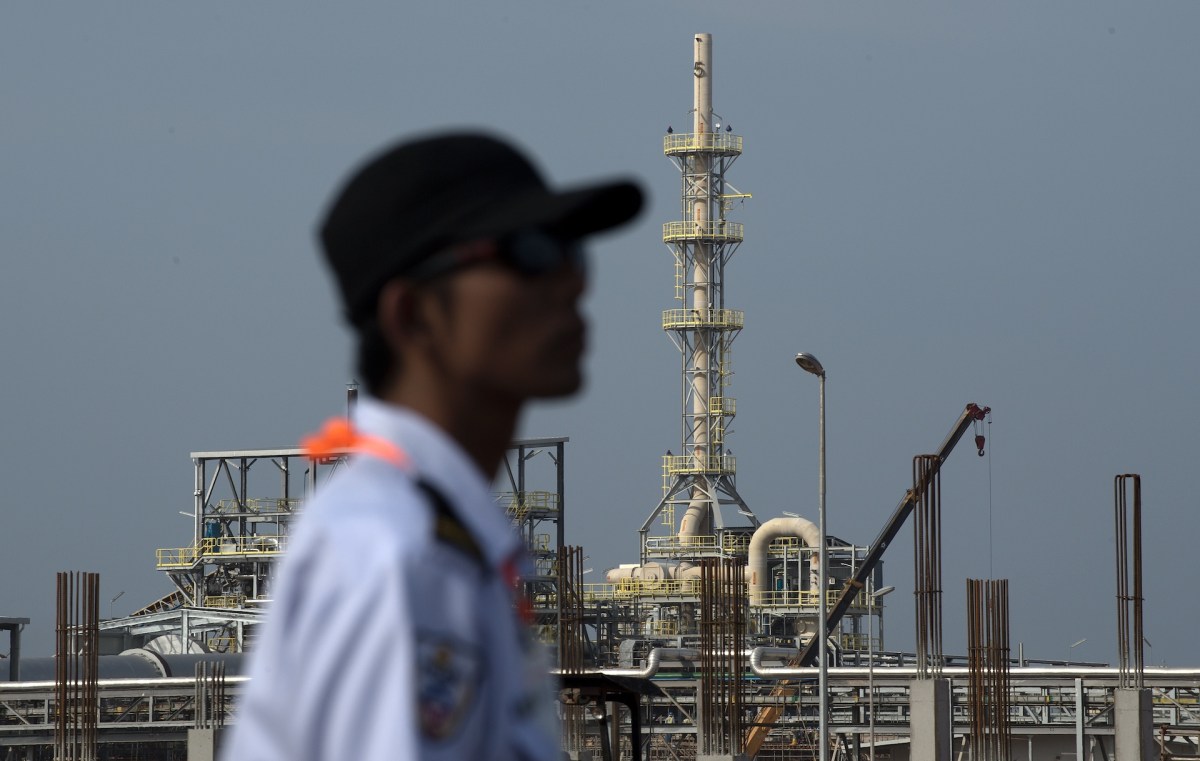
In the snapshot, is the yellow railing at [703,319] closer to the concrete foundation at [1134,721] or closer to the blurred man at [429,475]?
the concrete foundation at [1134,721]

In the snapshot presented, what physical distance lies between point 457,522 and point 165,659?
56.2 m

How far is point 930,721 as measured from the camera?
39.6 meters

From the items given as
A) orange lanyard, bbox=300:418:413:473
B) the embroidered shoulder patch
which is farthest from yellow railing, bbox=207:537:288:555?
the embroidered shoulder patch

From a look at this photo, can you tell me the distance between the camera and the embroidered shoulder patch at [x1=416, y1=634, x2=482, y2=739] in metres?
1.84

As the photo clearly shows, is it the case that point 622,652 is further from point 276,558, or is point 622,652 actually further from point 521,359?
point 521,359

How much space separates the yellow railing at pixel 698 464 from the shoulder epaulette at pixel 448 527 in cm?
8129

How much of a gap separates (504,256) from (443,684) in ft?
1.79

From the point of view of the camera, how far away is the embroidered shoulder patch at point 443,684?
1845mm

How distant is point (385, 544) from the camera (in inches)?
73.2

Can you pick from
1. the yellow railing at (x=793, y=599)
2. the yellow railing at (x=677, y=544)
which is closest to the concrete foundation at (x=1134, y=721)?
the yellow railing at (x=793, y=599)

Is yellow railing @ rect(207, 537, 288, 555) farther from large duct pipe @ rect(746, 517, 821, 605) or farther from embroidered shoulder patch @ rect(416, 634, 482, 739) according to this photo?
embroidered shoulder patch @ rect(416, 634, 482, 739)

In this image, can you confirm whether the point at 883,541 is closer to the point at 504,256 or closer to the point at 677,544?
the point at 677,544

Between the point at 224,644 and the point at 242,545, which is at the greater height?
the point at 242,545

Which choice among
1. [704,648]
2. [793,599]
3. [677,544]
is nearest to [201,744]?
[704,648]
